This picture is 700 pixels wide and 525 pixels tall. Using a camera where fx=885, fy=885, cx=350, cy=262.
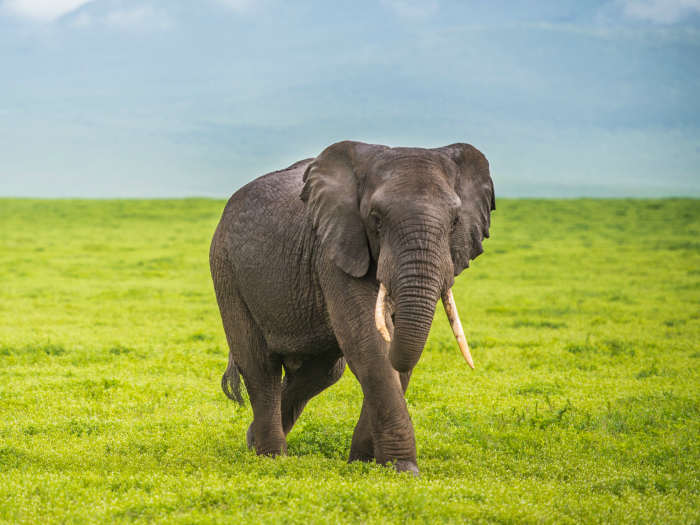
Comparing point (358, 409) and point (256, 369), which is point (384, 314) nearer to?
point (256, 369)

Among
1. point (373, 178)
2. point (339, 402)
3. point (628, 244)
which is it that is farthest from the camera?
point (628, 244)

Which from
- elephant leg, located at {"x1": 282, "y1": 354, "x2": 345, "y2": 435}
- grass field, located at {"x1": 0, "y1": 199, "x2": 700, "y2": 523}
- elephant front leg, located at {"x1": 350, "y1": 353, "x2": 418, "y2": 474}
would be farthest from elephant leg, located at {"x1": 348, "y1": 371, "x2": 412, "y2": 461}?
elephant leg, located at {"x1": 282, "y1": 354, "x2": 345, "y2": 435}

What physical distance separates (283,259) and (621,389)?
7.03 metres

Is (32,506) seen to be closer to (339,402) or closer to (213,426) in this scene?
(213,426)

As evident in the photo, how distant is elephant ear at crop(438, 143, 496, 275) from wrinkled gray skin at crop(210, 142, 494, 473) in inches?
0.5

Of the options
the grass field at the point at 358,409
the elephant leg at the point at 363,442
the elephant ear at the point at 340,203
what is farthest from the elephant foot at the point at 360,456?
the elephant ear at the point at 340,203

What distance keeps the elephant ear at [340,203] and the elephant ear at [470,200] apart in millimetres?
816

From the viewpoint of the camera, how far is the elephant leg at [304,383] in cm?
1006

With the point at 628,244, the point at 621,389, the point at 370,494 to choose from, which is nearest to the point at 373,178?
the point at 370,494

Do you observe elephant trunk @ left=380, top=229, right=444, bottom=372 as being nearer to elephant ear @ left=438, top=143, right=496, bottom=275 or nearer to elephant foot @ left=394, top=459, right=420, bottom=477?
elephant ear @ left=438, top=143, right=496, bottom=275

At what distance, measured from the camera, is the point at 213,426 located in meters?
11.3

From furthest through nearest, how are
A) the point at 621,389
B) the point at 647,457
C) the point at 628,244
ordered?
the point at 628,244 < the point at 621,389 < the point at 647,457

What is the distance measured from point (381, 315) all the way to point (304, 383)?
292 cm

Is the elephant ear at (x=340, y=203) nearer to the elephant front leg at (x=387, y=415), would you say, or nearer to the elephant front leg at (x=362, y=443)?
the elephant front leg at (x=387, y=415)
